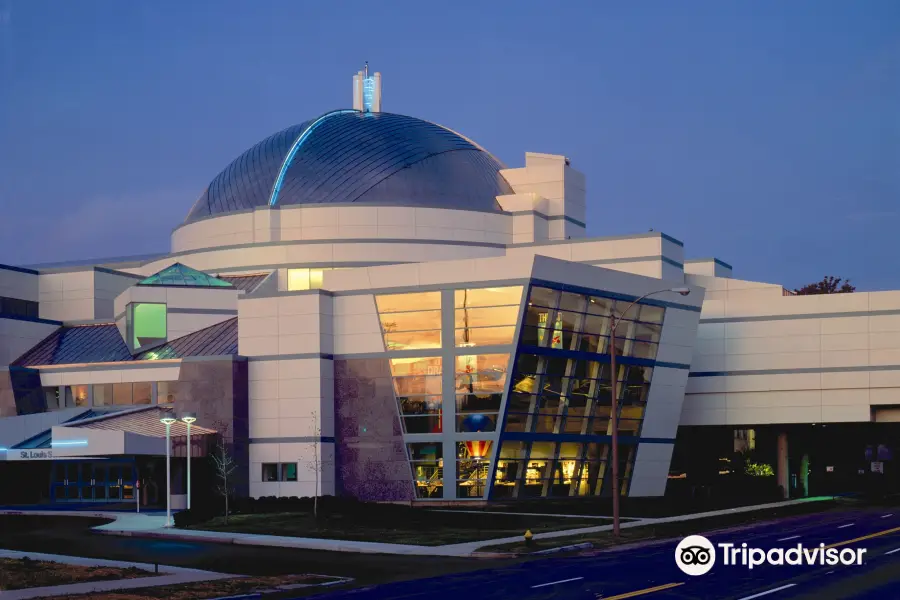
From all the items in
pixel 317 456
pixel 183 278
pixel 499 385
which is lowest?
pixel 317 456

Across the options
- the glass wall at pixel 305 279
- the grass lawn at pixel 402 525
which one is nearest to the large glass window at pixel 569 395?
the grass lawn at pixel 402 525

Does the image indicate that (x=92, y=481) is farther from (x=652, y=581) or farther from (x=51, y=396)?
(x=652, y=581)

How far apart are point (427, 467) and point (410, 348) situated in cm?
645

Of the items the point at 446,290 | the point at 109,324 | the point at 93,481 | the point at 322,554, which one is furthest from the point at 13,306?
the point at 322,554

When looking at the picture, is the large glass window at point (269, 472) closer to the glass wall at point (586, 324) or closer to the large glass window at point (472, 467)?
the large glass window at point (472, 467)

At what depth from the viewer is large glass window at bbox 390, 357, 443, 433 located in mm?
65438

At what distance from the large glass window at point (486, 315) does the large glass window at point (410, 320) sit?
1355 mm

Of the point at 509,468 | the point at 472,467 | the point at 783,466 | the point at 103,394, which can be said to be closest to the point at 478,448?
the point at 472,467

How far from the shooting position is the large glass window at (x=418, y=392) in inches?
2576

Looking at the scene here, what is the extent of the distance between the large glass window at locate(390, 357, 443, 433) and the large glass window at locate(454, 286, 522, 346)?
7.81 feet

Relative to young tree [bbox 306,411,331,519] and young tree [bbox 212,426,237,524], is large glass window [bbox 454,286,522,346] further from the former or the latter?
young tree [bbox 212,426,237,524]

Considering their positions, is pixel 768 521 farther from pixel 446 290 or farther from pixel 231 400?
pixel 231 400

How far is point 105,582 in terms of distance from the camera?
31.7 metres

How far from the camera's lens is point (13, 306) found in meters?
83.9
